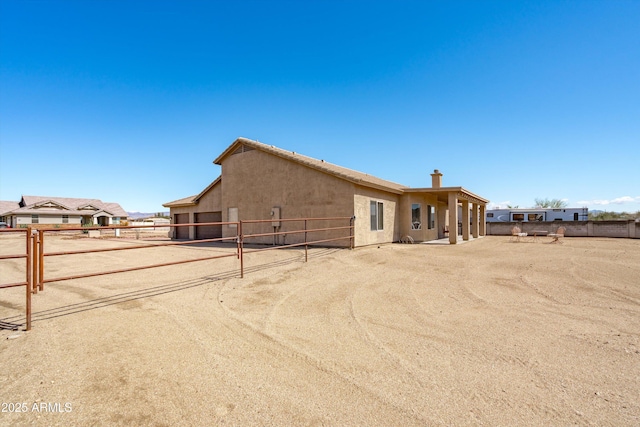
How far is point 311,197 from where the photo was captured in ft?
46.1

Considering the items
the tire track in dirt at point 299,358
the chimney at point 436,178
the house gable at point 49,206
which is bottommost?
the tire track in dirt at point 299,358

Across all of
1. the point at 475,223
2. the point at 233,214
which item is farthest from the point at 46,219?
the point at 475,223

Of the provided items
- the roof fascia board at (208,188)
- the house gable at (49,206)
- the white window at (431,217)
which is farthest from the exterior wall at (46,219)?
the white window at (431,217)

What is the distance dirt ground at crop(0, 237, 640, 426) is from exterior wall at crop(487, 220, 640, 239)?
21113 millimetres

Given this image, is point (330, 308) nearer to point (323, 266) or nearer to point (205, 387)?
point (205, 387)

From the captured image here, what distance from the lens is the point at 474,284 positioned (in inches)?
268


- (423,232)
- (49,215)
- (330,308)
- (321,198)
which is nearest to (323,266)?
(330,308)

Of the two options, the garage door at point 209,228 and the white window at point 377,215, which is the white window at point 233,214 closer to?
the garage door at point 209,228

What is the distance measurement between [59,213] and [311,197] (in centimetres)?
4138

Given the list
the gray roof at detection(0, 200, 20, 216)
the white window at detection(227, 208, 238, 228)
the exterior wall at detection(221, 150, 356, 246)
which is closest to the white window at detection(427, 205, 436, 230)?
the exterior wall at detection(221, 150, 356, 246)

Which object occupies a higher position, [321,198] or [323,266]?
[321,198]

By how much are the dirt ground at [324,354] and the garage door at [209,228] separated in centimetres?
1274

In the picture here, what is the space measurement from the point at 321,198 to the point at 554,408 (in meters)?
11.6

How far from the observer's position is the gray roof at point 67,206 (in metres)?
38.4
